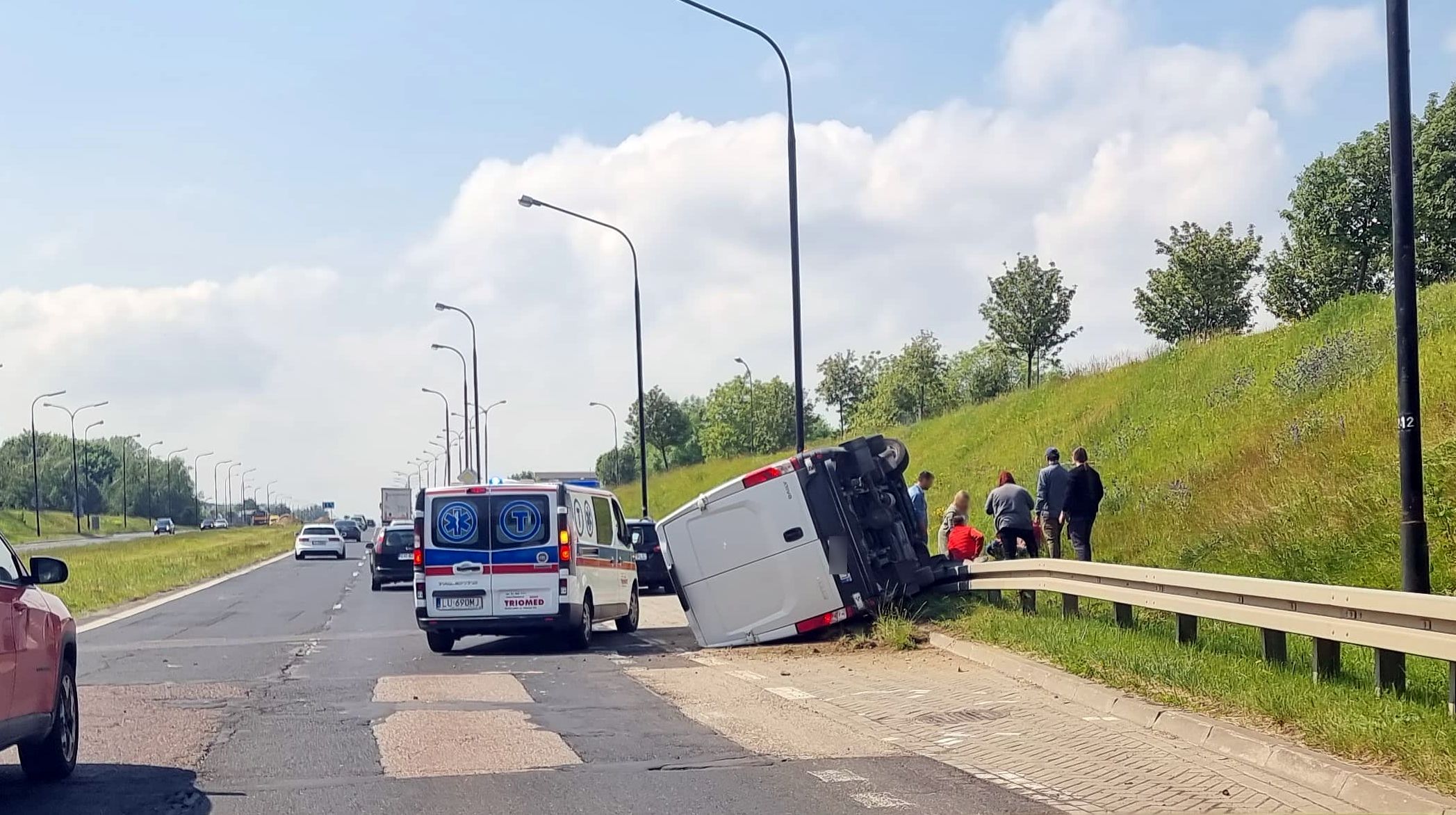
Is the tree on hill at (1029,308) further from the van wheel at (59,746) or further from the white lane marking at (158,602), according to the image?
the van wheel at (59,746)

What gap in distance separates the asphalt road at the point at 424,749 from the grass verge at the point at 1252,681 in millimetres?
1933

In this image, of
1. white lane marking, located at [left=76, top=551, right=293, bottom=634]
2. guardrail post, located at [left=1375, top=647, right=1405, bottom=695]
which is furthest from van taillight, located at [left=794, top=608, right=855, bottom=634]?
white lane marking, located at [left=76, top=551, right=293, bottom=634]

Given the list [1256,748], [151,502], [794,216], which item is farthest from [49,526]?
[1256,748]

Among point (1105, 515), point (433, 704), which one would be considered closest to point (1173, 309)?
point (1105, 515)

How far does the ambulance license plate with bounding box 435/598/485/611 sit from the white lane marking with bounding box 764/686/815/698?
571 cm

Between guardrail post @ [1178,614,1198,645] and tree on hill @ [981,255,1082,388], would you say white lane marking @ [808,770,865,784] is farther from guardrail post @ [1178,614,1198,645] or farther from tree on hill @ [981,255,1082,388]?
tree on hill @ [981,255,1082,388]

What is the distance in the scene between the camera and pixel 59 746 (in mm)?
8398

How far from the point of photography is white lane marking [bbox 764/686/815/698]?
12.1 m

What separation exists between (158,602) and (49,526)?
119183 millimetres

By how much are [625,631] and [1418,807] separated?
47.0 ft

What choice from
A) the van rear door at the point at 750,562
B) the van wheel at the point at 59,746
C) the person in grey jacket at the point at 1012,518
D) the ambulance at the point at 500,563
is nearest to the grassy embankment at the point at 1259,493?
the van rear door at the point at 750,562

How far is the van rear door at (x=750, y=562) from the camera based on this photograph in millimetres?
16172

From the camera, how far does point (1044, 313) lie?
180 feet

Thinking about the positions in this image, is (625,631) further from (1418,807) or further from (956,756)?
(1418,807)
